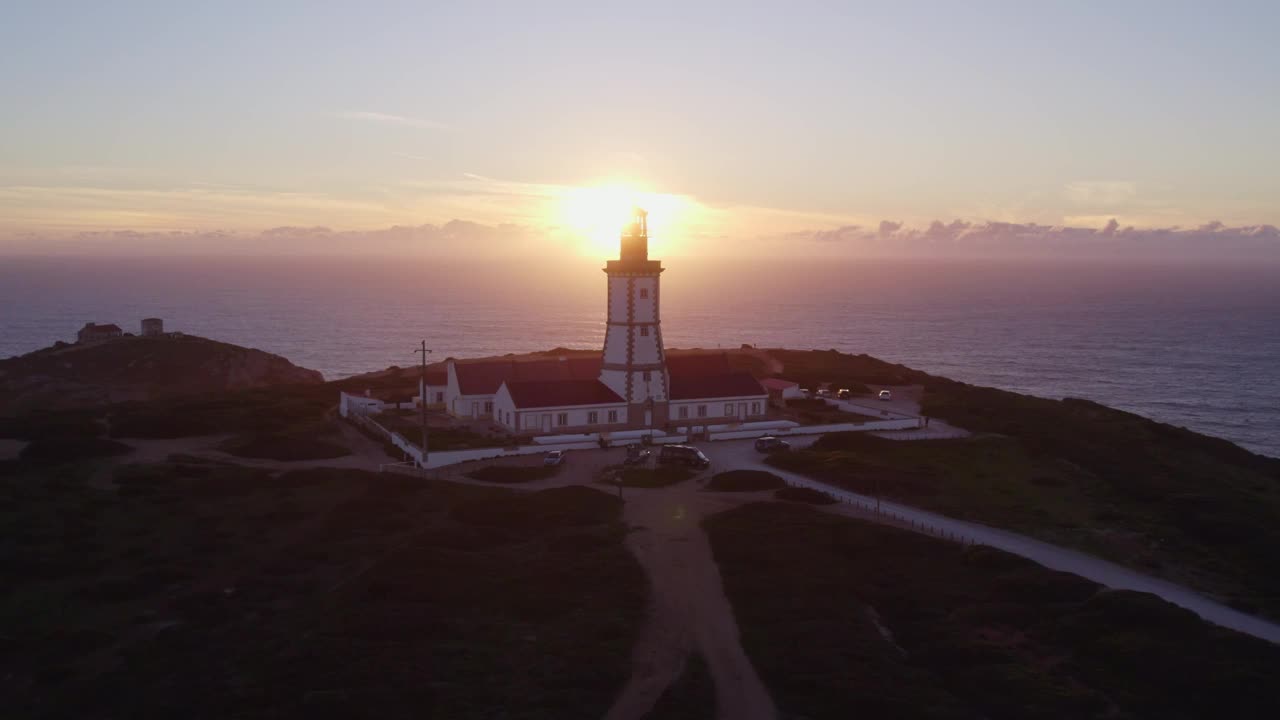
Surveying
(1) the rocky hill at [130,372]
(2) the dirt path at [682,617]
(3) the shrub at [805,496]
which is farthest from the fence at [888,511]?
(1) the rocky hill at [130,372]

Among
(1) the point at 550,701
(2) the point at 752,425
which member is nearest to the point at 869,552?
(1) the point at 550,701

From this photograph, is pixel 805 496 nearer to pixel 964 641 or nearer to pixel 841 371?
pixel 964 641

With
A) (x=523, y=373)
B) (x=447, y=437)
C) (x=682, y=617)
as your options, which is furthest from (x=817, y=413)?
(x=682, y=617)

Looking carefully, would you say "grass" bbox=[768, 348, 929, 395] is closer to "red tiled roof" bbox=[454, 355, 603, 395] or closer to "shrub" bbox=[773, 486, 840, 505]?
"red tiled roof" bbox=[454, 355, 603, 395]

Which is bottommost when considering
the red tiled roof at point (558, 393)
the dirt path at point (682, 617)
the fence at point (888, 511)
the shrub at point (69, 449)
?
the dirt path at point (682, 617)

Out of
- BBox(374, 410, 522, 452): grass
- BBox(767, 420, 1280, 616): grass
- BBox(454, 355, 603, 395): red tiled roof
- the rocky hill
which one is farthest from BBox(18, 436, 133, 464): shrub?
the rocky hill

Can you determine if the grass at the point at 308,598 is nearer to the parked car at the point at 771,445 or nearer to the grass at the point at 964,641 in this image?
the grass at the point at 964,641

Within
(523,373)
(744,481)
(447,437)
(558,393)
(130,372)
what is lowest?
(130,372)
